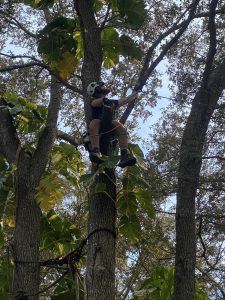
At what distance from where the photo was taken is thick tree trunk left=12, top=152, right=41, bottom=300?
17.1ft

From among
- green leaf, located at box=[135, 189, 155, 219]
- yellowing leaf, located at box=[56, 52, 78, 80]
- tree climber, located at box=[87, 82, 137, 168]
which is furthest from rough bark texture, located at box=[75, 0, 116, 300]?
yellowing leaf, located at box=[56, 52, 78, 80]

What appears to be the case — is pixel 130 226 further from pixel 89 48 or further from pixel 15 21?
pixel 15 21

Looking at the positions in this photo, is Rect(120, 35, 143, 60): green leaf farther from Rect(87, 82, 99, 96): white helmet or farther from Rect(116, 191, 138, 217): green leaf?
Rect(116, 191, 138, 217): green leaf

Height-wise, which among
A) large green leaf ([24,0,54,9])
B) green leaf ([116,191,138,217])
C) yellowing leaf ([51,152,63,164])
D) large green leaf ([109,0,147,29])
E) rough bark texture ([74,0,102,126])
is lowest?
green leaf ([116,191,138,217])

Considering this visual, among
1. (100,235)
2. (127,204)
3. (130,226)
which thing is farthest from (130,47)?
(100,235)

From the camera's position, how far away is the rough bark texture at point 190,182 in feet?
17.1

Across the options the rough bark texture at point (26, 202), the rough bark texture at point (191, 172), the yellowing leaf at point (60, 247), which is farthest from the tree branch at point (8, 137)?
the rough bark texture at point (191, 172)

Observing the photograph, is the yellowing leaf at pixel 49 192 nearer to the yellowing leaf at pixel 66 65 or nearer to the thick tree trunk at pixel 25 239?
the thick tree trunk at pixel 25 239

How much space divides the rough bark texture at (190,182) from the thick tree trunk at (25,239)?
144cm

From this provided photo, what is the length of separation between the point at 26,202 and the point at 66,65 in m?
1.63

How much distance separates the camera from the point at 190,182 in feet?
19.0

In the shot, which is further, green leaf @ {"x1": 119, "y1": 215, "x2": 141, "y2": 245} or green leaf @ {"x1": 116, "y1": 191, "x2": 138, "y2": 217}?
green leaf @ {"x1": 119, "y1": 215, "x2": 141, "y2": 245}

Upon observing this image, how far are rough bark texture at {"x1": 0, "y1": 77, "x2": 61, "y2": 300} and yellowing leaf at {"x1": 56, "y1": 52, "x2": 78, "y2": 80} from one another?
0.15 meters

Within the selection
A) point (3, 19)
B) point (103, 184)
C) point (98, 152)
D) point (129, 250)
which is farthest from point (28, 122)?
point (129, 250)
